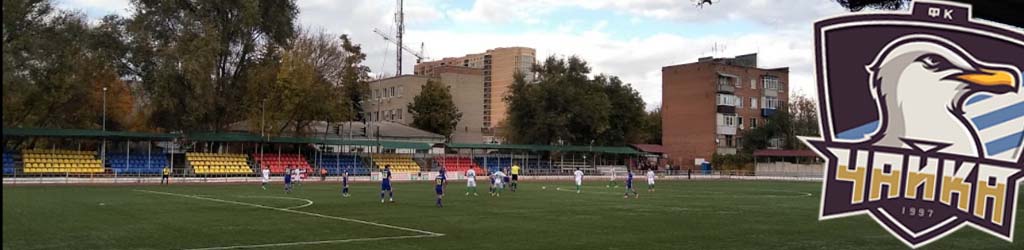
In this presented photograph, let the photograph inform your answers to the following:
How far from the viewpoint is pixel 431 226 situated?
2180 cm

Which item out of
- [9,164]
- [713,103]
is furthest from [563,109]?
[9,164]

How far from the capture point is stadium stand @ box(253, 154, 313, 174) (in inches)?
2547

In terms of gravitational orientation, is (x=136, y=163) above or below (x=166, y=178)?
above

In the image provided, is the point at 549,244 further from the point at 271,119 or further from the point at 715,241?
the point at 271,119

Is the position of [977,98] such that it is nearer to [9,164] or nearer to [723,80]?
[9,164]

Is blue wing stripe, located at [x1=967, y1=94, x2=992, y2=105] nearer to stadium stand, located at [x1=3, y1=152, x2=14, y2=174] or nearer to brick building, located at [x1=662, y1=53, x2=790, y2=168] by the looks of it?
stadium stand, located at [x1=3, y1=152, x2=14, y2=174]

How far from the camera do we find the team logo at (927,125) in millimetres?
5059

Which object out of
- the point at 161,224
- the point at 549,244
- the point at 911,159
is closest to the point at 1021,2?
the point at 911,159

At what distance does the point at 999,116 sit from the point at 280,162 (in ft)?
212

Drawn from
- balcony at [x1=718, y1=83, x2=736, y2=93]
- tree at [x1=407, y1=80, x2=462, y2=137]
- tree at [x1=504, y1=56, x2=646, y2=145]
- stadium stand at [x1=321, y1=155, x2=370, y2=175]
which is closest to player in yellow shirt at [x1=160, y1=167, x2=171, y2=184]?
stadium stand at [x1=321, y1=155, x2=370, y2=175]

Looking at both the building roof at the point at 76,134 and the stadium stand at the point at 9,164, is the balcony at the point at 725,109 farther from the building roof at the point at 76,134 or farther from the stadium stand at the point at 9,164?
the stadium stand at the point at 9,164

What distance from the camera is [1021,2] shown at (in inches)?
221

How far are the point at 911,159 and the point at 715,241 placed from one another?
13627 millimetres

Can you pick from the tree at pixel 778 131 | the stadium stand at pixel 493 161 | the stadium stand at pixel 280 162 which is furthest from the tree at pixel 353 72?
the tree at pixel 778 131
